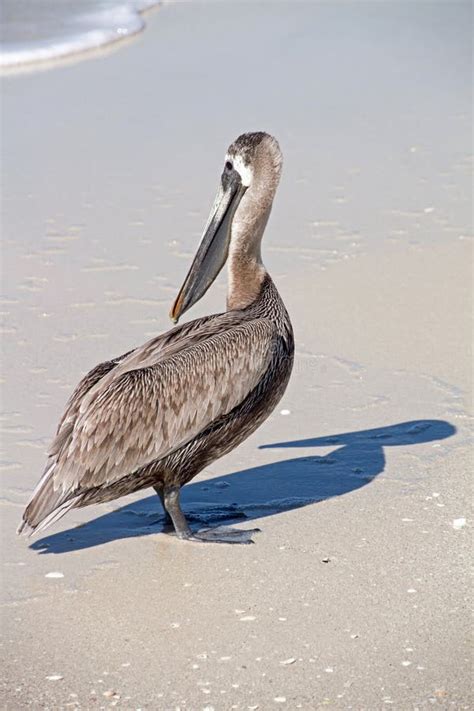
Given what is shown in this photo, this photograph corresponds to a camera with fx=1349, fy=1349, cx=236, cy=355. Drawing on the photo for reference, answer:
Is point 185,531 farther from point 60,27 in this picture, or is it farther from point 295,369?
point 60,27

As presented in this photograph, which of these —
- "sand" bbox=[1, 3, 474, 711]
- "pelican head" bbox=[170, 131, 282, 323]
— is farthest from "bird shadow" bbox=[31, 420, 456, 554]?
"pelican head" bbox=[170, 131, 282, 323]

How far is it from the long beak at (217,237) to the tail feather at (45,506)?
120 cm

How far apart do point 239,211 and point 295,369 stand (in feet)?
4.38

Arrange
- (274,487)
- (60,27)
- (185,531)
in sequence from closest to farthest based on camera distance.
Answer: (185,531) → (274,487) → (60,27)

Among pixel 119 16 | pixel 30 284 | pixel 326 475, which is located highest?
pixel 119 16

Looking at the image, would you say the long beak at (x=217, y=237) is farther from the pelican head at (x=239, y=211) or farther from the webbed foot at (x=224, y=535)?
the webbed foot at (x=224, y=535)

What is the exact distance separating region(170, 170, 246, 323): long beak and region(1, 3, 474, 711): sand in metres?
0.88

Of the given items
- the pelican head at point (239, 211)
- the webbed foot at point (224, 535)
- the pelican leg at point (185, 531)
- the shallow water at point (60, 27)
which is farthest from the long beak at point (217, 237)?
the shallow water at point (60, 27)

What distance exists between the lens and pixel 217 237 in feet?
20.3

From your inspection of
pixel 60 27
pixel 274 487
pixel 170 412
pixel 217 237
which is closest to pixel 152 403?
pixel 170 412

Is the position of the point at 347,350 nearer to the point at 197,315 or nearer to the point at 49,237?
the point at 197,315

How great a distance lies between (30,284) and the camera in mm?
8273

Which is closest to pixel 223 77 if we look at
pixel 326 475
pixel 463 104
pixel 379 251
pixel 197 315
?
pixel 463 104

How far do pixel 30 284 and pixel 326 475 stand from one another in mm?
2837
